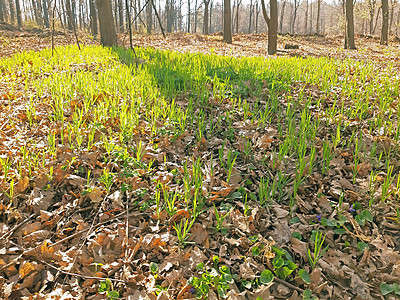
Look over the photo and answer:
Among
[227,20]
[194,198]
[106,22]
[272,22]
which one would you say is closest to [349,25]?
[272,22]

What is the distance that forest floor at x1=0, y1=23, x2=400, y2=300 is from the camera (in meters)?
1.60

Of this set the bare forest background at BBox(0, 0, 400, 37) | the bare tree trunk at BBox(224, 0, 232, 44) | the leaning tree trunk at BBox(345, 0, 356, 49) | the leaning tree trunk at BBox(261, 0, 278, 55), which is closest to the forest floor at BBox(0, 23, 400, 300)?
the bare forest background at BBox(0, 0, 400, 37)

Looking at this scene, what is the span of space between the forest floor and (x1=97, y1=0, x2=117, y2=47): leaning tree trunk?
5115 millimetres

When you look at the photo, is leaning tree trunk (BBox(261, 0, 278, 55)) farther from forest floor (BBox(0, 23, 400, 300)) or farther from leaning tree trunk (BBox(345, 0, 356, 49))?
forest floor (BBox(0, 23, 400, 300))

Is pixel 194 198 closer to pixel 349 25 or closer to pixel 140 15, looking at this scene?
pixel 140 15

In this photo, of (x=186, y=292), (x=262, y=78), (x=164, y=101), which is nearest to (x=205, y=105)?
(x=164, y=101)

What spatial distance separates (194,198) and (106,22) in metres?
7.80

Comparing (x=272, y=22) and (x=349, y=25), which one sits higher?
(x=349, y=25)

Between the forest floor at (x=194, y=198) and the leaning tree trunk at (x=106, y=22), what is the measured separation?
5115 mm

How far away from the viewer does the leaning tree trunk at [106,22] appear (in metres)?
7.64

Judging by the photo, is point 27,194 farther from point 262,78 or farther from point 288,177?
point 262,78

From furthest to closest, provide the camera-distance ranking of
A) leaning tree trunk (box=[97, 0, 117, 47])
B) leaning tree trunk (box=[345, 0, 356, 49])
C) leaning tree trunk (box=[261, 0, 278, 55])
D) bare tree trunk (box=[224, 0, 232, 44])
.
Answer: bare tree trunk (box=[224, 0, 232, 44]) < leaning tree trunk (box=[345, 0, 356, 49]) < leaning tree trunk (box=[261, 0, 278, 55]) < leaning tree trunk (box=[97, 0, 117, 47])

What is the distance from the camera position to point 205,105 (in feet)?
11.5

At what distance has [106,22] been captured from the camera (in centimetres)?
793
